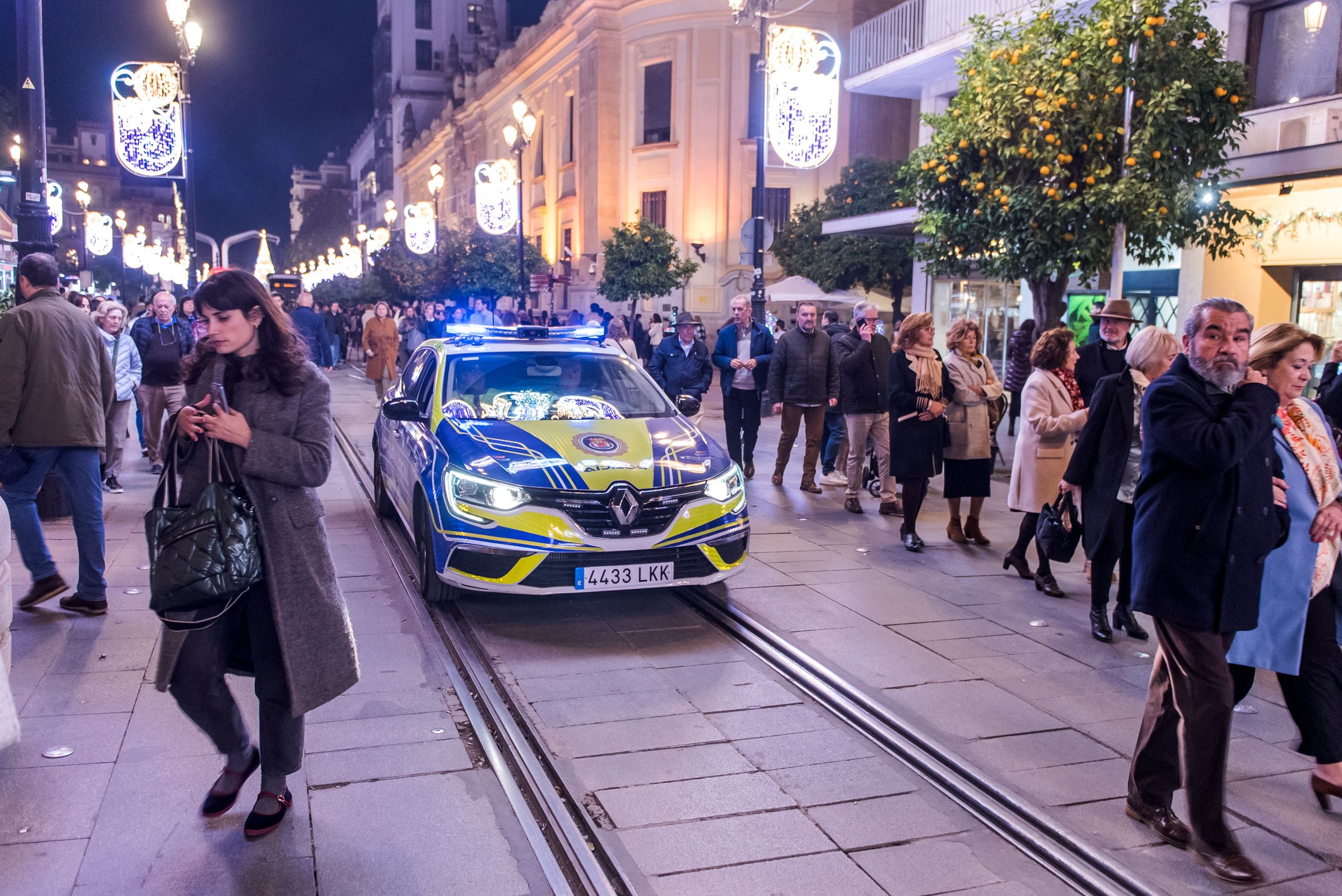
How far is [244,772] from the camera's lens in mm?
3953

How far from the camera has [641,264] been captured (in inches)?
1443

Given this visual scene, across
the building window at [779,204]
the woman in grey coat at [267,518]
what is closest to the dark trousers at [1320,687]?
the woman in grey coat at [267,518]

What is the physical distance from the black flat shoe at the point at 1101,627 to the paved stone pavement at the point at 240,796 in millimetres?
3734

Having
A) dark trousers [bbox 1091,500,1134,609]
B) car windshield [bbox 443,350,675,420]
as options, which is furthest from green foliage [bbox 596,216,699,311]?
dark trousers [bbox 1091,500,1134,609]

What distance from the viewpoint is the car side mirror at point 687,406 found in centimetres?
805

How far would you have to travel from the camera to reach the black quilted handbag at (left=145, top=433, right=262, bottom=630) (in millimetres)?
3404

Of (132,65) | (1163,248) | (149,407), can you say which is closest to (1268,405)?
(1163,248)

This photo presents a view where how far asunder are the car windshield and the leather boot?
2888 millimetres

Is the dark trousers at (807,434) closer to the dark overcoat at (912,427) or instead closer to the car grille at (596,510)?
the dark overcoat at (912,427)

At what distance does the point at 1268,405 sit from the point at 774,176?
3613 cm

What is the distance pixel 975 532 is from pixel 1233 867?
5.55m

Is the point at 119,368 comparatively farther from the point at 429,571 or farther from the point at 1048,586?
the point at 1048,586

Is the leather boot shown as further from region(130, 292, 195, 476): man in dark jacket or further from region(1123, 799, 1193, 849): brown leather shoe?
region(130, 292, 195, 476): man in dark jacket

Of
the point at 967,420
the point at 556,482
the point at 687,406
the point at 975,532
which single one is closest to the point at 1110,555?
the point at 967,420
